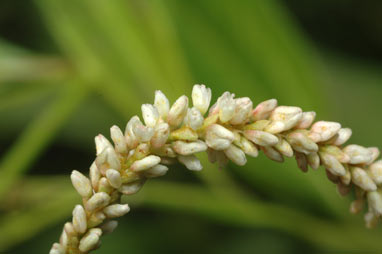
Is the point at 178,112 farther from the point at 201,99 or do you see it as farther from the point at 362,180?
the point at 362,180

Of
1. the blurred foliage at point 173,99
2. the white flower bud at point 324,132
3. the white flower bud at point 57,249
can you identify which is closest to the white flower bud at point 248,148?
the white flower bud at point 324,132

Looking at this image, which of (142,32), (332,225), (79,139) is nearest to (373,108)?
(332,225)

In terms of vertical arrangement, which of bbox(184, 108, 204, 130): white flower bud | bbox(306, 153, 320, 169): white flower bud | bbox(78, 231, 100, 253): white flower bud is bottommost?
bbox(306, 153, 320, 169): white flower bud

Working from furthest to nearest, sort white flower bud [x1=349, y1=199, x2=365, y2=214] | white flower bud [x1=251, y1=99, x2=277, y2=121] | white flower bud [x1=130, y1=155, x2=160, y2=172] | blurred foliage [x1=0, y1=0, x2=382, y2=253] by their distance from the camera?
blurred foliage [x1=0, y1=0, x2=382, y2=253] < white flower bud [x1=349, y1=199, x2=365, y2=214] < white flower bud [x1=251, y1=99, x2=277, y2=121] < white flower bud [x1=130, y1=155, x2=160, y2=172]

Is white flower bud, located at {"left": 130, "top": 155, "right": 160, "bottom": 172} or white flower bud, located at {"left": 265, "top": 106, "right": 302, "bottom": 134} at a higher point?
white flower bud, located at {"left": 130, "top": 155, "right": 160, "bottom": 172}

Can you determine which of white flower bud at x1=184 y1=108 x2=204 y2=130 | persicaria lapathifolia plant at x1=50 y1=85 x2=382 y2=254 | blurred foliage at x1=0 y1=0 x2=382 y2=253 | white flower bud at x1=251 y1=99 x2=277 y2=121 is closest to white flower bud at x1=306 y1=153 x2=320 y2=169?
persicaria lapathifolia plant at x1=50 y1=85 x2=382 y2=254

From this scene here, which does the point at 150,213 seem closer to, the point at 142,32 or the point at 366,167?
the point at 142,32

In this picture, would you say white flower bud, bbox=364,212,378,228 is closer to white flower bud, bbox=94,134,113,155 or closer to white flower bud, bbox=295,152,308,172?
white flower bud, bbox=295,152,308,172

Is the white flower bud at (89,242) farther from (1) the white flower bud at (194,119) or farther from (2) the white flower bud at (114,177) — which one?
(1) the white flower bud at (194,119)
